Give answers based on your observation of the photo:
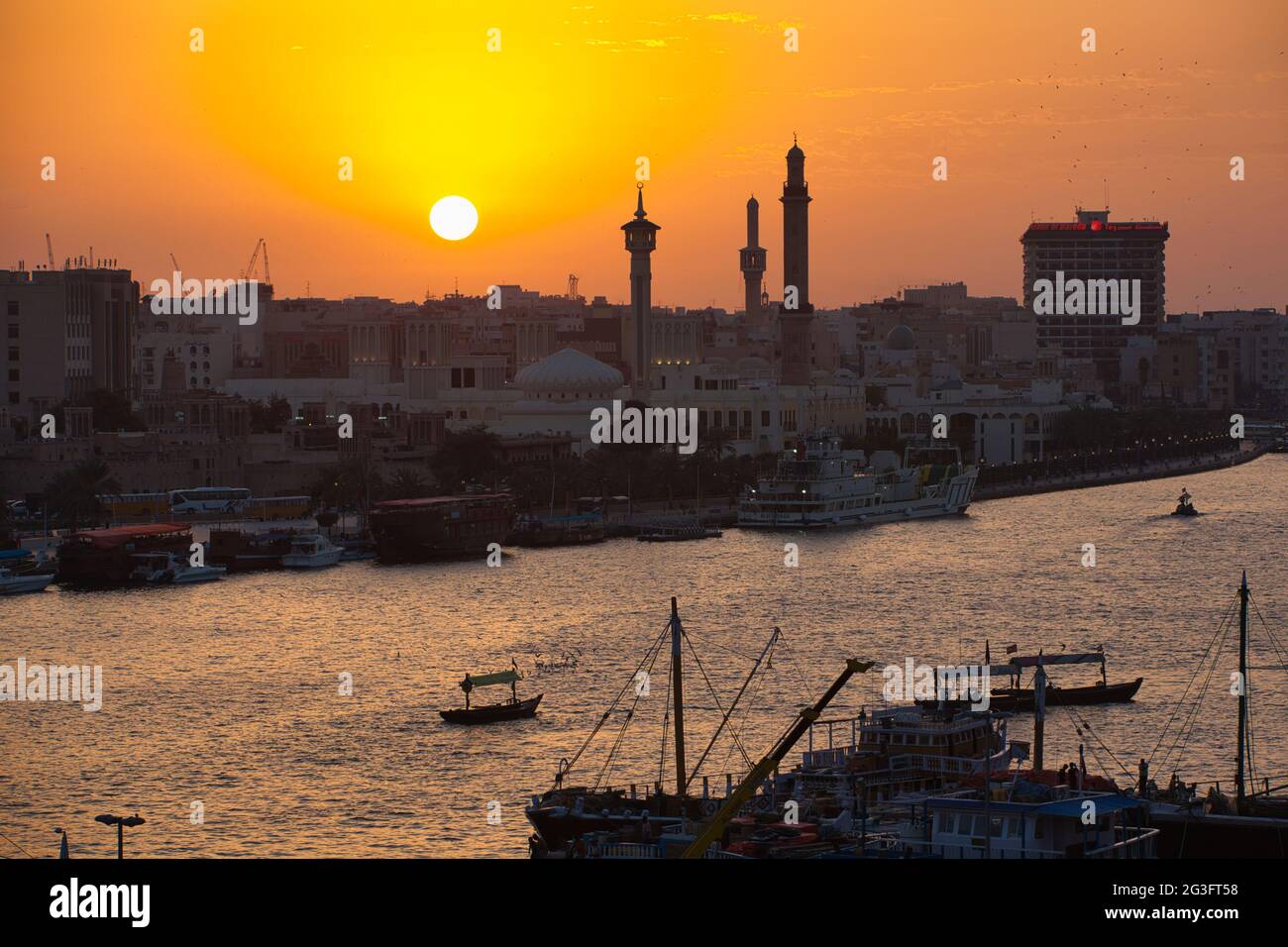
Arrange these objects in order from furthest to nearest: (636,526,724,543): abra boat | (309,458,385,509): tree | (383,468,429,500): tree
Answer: (383,468,429,500): tree, (309,458,385,509): tree, (636,526,724,543): abra boat

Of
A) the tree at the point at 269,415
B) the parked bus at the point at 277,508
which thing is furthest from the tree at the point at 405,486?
the tree at the point at 269,415

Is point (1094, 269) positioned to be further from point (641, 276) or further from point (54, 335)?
point (54, 335)

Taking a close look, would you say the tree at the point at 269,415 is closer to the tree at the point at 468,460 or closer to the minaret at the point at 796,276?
the tree at the point at 468,460

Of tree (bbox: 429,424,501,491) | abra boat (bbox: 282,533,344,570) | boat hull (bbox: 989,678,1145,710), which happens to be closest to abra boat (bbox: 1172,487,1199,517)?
tree (bbox: 429,424,501,491)

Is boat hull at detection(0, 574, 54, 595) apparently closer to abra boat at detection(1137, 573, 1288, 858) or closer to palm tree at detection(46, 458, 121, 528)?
palm tree at detection(46, 458, 121, 528)

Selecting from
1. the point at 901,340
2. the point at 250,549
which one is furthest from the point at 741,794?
the point at 901,340
